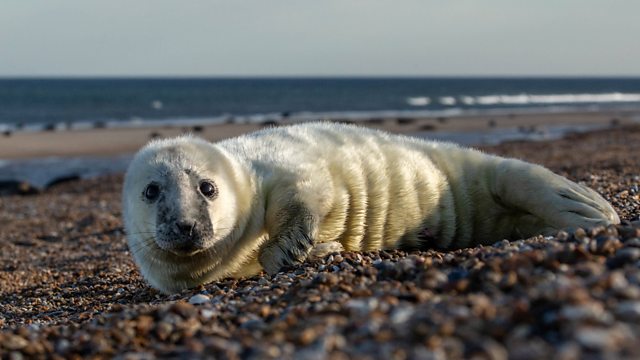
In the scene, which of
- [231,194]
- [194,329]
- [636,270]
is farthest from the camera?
[231,194]

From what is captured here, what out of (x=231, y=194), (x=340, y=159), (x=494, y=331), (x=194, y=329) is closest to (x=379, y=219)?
(x=340, y=159)

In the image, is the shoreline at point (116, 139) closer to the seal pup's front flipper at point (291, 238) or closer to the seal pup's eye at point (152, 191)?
the seal pup's eye at point (152, 191)

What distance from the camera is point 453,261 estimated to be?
11.5 ft

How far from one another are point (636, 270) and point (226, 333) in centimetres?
147

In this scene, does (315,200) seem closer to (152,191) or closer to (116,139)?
(152,191)

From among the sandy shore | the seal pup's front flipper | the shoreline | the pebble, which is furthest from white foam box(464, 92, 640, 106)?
the pebble

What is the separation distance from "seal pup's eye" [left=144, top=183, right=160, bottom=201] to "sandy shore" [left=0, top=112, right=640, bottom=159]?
17.8 metres

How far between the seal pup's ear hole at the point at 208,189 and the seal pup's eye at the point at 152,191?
0.25m

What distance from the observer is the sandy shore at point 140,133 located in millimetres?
22891

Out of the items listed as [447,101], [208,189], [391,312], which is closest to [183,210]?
[208,189]

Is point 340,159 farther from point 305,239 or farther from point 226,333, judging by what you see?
point 226,333

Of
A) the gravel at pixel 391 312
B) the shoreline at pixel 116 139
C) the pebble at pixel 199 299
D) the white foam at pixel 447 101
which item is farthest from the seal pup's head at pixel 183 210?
the white foam at pixel 447 101

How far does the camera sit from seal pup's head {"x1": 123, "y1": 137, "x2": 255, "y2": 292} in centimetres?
434

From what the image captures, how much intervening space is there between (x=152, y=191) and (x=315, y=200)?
3.15ft
